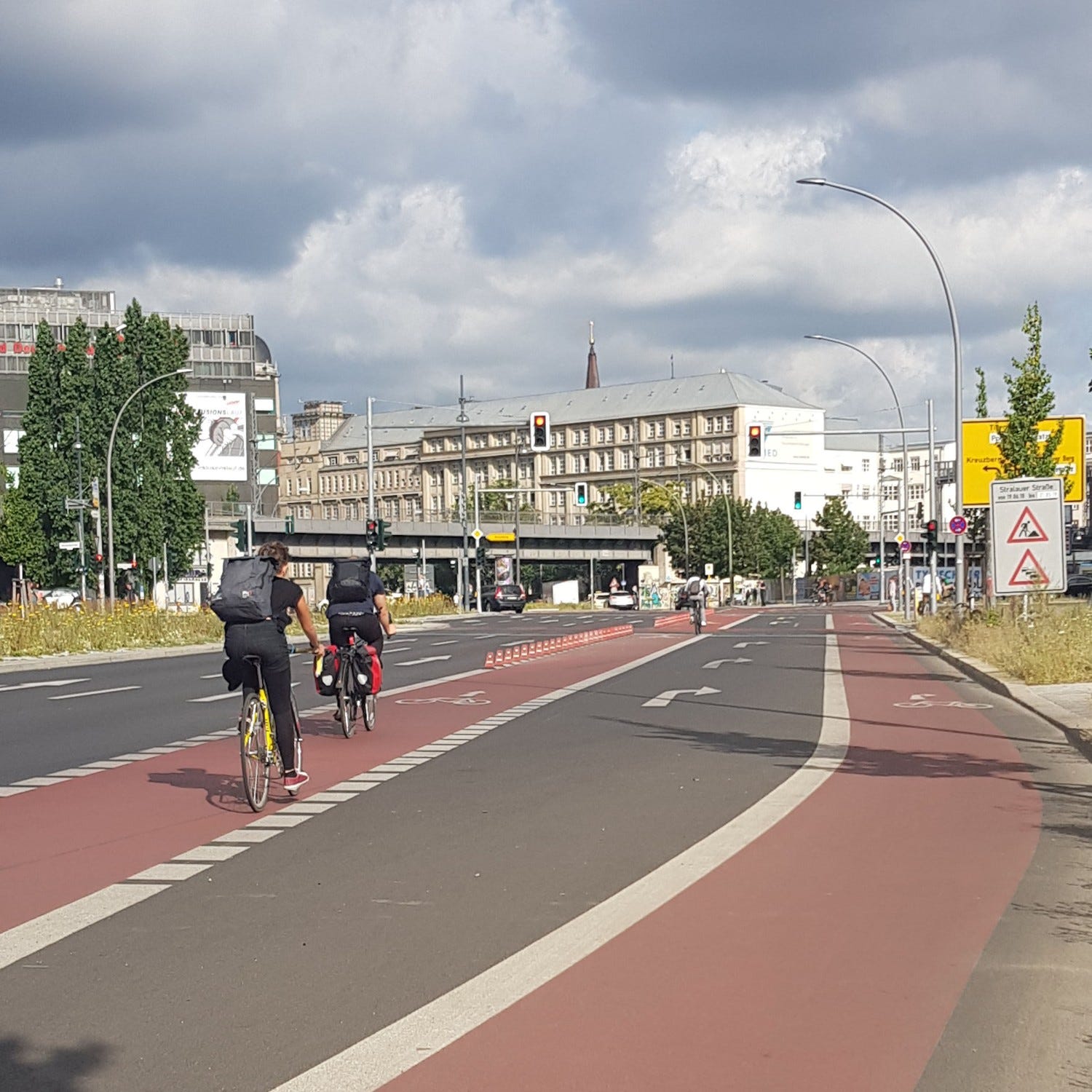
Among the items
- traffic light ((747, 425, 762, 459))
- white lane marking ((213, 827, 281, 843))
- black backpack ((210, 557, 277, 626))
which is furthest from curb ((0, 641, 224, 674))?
white lane marking ((213, 827, 281, 843))

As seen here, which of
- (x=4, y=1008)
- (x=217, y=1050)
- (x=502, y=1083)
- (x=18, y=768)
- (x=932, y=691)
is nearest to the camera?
(x=502, y=1083)

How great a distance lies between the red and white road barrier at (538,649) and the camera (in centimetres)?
2957

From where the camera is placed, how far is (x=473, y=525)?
11612 centimetres

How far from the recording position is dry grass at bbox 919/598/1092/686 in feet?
69.9

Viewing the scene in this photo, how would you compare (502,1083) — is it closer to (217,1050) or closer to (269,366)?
(217,1050)

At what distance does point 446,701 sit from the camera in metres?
20.5

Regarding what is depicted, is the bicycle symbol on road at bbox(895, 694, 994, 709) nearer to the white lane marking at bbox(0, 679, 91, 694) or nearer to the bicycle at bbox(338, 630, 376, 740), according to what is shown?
the bicycle at bbox(338, 630, 376, 740)

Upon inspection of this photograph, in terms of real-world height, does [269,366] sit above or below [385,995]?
above

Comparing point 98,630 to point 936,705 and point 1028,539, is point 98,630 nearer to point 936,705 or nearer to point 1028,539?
point 1028,539

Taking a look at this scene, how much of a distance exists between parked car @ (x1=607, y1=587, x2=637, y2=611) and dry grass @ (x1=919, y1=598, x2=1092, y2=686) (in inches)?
2441

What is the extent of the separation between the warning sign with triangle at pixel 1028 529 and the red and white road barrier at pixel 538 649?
886cm

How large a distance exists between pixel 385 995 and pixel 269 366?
148 m

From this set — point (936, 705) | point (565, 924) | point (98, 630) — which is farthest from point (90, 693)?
point (565, 924)

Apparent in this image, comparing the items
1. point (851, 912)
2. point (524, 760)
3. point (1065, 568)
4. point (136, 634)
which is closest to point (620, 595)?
point (136, 634)
